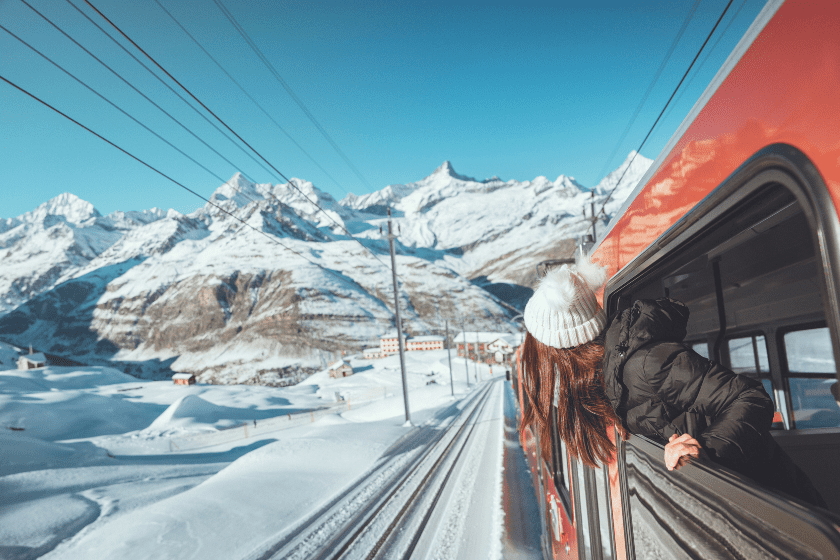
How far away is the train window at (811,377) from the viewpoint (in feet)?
11.8

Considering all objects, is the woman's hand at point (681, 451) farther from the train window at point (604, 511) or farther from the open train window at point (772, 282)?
the train window at point (604, 511)

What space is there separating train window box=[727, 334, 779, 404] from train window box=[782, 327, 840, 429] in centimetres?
18

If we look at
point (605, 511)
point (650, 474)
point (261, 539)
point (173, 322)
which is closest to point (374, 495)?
point (261, 539)

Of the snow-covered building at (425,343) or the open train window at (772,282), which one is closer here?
the open train window at (772,282)

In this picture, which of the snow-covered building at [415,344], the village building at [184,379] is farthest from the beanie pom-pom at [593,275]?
the snow-covered building at [415,344]

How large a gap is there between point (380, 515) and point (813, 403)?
6.23 metres

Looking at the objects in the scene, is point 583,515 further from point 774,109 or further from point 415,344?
point 415,344

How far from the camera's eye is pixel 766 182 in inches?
38.4

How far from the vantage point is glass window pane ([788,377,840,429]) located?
3.61 metres

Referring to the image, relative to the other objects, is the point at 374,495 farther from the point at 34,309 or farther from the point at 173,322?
the point at 34,309

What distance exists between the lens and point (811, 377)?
3.76 meters

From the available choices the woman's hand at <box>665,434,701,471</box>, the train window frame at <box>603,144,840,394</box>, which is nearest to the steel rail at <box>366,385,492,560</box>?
the woman's hand at <box>665,434,701,471</box>

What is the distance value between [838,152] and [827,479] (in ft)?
8.35

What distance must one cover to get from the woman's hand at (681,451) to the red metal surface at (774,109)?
2.27ft
